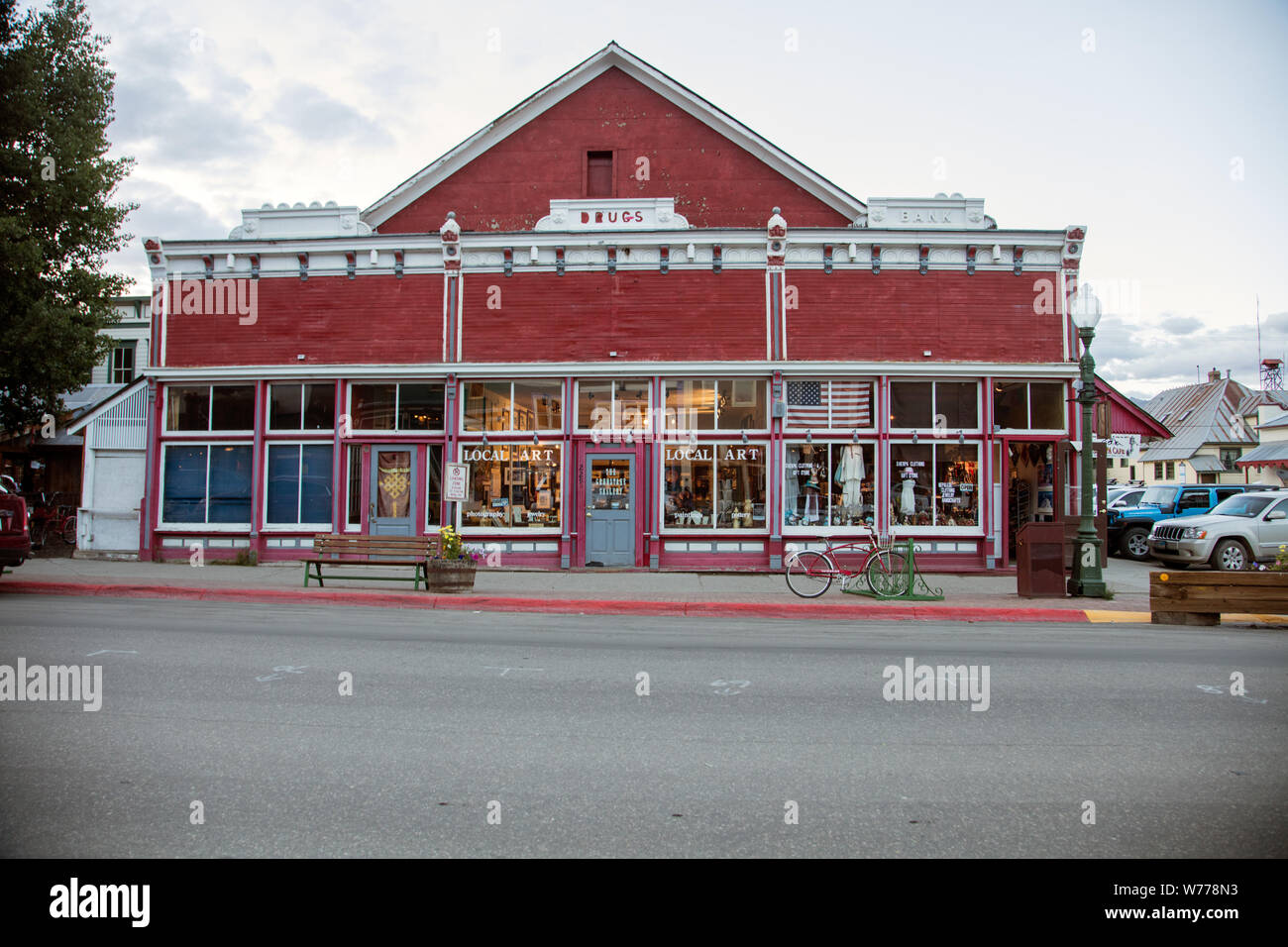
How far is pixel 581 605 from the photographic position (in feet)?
43.5

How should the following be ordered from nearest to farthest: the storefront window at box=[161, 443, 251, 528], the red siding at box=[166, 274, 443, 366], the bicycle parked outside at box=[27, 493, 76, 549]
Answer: the red siding at box=[166, 274, 443, 366], the storefront window at box=[161, 443, 251, 528], the bicycle parked outside at box=[27, 493, 76, 549]

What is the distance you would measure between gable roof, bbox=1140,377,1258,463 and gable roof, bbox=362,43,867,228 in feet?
168

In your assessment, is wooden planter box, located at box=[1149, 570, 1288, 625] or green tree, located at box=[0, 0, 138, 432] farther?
green tree, located at box=[0, 0, 138, 432]

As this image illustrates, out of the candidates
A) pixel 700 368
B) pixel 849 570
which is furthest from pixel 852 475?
pixel 849 570

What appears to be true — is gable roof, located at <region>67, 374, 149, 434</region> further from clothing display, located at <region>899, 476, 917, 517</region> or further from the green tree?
clothing display, located at <region>899, 476, 917, 517</region>

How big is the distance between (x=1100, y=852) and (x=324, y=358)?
18.6 metres

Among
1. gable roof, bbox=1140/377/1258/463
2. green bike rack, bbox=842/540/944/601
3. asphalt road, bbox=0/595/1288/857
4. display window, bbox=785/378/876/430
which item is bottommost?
asphalt road, bbox=0/595/1288/857

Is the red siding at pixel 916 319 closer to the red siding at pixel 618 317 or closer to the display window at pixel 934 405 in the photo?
the display window at pixel 934 405

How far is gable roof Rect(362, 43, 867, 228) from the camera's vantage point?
2080cm

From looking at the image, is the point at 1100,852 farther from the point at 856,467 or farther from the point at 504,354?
the point at 504,354

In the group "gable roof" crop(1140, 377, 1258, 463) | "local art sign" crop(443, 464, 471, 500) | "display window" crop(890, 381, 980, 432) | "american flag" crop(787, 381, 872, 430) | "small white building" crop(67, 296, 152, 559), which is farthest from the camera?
"gable roof" crop(1140, 377, 1258, 463)

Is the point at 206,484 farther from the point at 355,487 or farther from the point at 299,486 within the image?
the point at 355,487

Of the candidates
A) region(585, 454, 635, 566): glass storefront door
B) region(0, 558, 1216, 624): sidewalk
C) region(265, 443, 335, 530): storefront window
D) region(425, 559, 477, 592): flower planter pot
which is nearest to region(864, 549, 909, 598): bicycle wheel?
region(0, 558, 1216, 624): sidewalk
